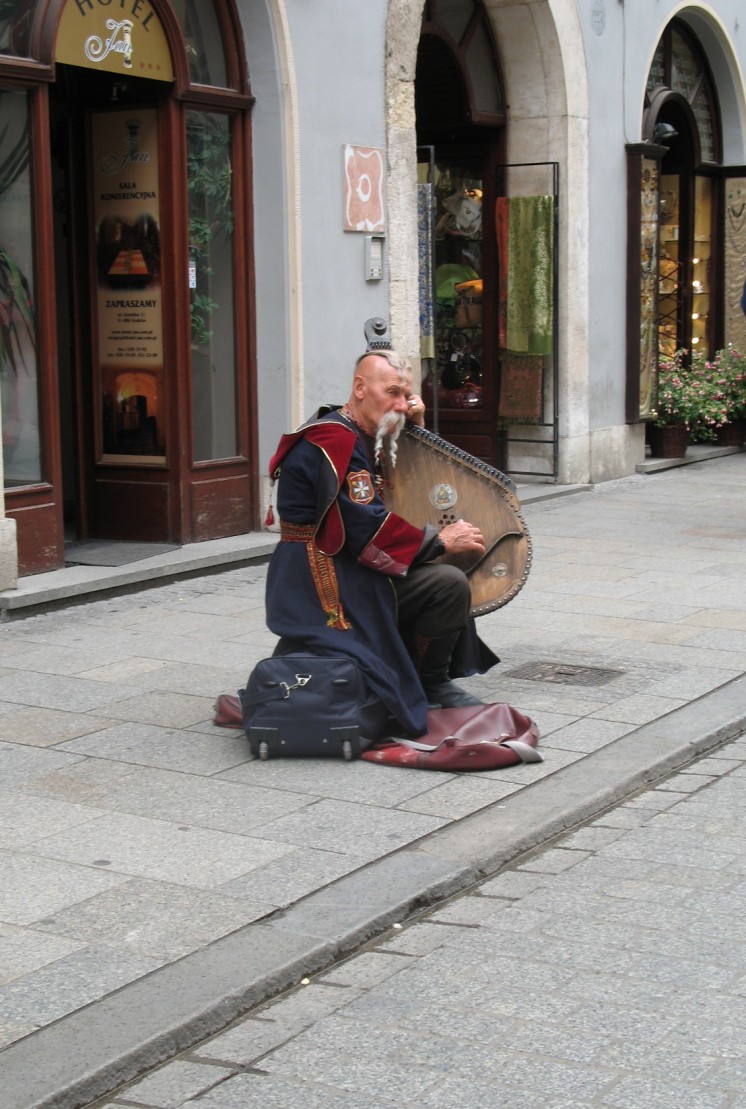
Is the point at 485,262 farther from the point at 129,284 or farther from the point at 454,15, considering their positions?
the point at 129,284

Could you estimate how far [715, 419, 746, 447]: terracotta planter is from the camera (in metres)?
16.3

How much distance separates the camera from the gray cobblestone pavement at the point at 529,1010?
3.39 m

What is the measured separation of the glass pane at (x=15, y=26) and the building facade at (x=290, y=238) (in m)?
0.02

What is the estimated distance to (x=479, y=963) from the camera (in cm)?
407

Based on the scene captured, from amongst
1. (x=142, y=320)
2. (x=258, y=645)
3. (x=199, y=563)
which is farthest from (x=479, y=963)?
(x=142, y=320)

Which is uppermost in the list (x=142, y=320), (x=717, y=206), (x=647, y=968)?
(x=717, y=206)

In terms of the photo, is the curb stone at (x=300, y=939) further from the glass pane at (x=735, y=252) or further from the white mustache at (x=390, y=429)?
the glass pane at (x=735, y=252)

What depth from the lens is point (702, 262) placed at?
55.8 feet

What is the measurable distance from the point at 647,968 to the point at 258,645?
3.88 meters

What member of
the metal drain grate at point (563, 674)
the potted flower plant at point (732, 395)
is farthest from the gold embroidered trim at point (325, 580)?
the potted flower plant at point (732, 395)

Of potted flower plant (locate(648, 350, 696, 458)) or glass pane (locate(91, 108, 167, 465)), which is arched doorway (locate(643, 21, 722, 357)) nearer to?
potted flower plant (locate(648, 350, 696, 458))

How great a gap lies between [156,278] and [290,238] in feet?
3.15

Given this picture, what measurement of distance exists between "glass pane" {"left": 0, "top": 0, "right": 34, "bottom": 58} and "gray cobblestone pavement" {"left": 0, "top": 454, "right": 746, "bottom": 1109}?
9.79 ft

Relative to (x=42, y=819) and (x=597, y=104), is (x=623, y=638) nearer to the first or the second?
(x=42, y=819)
